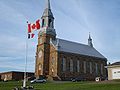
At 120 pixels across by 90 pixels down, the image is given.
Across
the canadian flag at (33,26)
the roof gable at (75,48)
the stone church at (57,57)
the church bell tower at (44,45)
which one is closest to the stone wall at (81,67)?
the stone church at (57,57)

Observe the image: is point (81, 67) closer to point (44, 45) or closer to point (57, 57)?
point (57, 57)

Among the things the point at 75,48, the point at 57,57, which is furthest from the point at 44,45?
the point at 75,48

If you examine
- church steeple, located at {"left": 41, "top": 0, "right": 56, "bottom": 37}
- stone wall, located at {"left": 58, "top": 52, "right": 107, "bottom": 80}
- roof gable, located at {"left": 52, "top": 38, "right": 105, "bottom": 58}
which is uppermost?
church steeple, located at {"left": 41, "top": 0, "right": 56, "bottom": 37}

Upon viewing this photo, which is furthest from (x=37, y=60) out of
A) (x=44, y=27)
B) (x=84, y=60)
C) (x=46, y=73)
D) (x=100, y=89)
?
(x=100, y=89)

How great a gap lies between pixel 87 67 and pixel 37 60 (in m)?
18.1

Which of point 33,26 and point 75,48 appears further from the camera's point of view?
point 75,48

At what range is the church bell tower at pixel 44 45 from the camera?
7131 cm

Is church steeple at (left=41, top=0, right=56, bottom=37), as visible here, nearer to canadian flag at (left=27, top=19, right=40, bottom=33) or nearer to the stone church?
the stone church

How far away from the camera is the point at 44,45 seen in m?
71.3

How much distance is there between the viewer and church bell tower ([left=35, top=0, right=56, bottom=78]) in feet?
234

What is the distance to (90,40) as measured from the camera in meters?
93.9

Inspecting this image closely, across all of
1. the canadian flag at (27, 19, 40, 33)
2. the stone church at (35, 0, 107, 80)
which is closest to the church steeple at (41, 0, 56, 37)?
the stone church at (35, 0, 107, 80)

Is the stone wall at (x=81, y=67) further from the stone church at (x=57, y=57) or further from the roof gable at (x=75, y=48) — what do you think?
the roof gable at (x=75, y=48)

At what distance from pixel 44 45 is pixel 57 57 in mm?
6127
